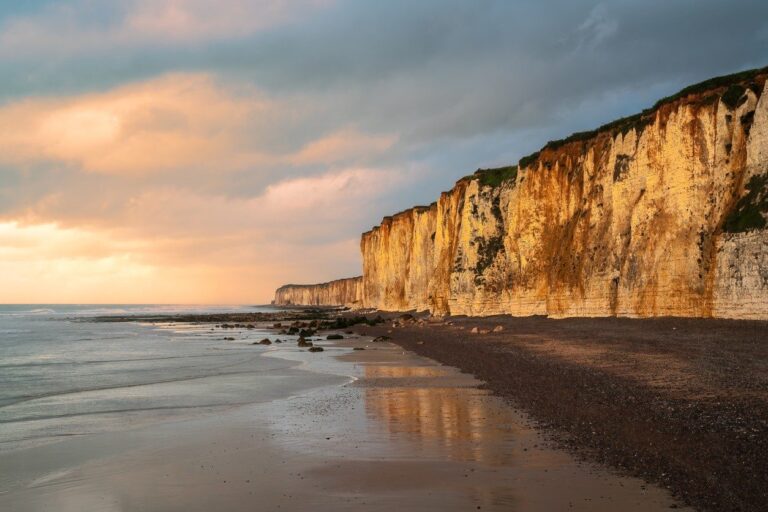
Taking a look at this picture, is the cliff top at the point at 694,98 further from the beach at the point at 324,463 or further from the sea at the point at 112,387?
the sea at the point at 112,387

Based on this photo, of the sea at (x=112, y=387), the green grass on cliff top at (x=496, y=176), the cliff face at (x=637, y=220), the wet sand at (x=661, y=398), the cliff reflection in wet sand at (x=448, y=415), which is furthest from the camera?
the green grass on cliff top at (x=496, y=176)

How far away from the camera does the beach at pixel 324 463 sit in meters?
6.62

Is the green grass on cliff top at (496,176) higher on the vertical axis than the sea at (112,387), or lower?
higher

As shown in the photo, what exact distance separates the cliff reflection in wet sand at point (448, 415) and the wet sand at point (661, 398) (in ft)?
2.29

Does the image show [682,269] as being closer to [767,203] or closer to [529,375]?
[767,203]

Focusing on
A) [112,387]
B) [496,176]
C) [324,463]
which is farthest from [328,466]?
[496,176]

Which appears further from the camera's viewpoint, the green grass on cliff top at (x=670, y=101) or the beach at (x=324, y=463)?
the green grass on cliff top at (x=670, y=101)

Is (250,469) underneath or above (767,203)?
Result: underneath

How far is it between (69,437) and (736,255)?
2376 centimetres

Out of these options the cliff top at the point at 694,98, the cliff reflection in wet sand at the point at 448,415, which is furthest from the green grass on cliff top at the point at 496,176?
the cliff reflection in wet sand at the point at 448,415

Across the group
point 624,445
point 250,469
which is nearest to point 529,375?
point 624,445

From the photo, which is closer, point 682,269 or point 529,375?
point 529,375

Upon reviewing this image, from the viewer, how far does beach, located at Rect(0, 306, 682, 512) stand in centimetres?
662

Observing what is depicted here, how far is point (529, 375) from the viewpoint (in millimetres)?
15211
